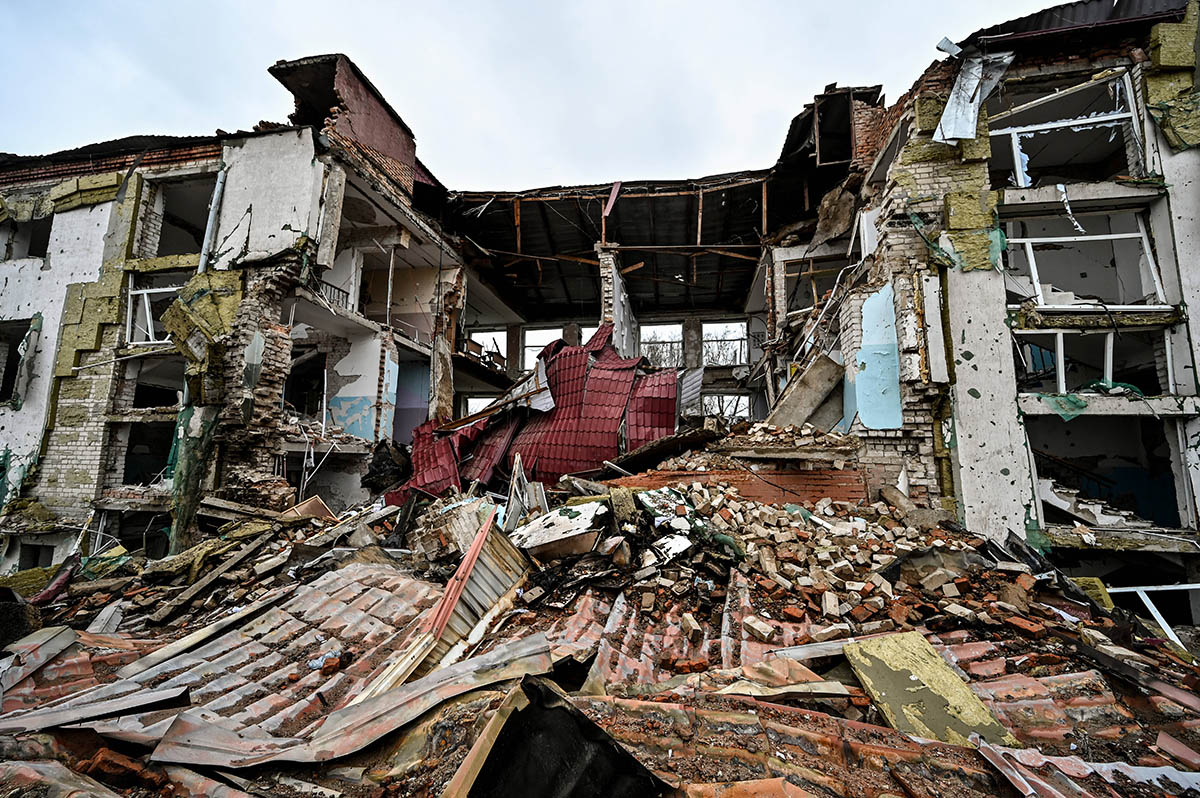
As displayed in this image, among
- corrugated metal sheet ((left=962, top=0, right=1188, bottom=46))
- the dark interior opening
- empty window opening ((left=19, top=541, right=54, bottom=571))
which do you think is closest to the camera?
corrugated metal sheet ((left=962, top=0, right=1188, bottom=46))

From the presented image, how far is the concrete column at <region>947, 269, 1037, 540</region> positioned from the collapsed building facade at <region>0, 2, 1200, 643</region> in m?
0.04

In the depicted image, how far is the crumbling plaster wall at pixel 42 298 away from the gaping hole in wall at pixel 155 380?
64.0 inches

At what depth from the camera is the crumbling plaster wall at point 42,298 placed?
33.7 feet

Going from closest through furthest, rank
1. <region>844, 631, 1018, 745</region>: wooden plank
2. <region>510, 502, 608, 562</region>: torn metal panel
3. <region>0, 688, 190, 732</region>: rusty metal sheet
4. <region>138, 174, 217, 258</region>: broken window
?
1. <region>0, 688, 190, 732</region>: rusty metal sheet
2. <region>844, 631, 1018, 745</region>: wooden plank
3. <region>510, 502, 608, 562</region>: torn metal panel
4. <region>138, 174, 217, 258</region>: broken window

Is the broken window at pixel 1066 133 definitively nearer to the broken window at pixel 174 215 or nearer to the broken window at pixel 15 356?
the broken window at pixel 174 215

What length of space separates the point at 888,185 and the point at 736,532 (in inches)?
276

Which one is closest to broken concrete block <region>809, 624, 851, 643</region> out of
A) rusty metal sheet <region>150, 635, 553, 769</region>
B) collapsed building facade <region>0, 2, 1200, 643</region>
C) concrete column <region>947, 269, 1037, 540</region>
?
rusty metal sheet <region>150, 635, 553, 769</region>

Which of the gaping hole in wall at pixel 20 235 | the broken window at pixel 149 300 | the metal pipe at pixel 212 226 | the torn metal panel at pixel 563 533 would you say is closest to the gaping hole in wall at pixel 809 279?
the torn metal panel at pixel 563 533

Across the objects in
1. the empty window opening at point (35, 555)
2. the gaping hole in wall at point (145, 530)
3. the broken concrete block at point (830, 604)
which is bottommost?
the empty window opening at point (35, 555)

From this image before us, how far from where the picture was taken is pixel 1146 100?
314 inches

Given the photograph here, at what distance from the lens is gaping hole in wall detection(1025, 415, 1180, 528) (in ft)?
27.6

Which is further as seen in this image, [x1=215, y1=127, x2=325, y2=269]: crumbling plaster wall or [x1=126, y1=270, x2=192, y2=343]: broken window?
[x1=126, y1=270, x2=192, y2=343]: broken window

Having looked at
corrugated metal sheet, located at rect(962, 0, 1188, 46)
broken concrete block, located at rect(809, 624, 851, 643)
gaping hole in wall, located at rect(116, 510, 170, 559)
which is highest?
corrugated metal sheet, located at rect(962, 0, 1188, 46)

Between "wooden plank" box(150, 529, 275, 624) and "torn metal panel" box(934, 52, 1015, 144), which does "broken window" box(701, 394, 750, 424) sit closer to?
"torn metal panel" box(934, 52, 1015, 144)
